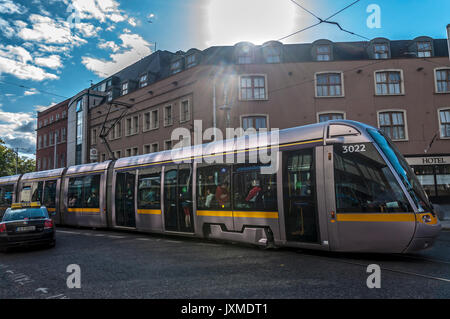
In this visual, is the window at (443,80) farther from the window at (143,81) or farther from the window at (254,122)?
the window at (143,81)

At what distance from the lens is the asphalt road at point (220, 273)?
16.4ft

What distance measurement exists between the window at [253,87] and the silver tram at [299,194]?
14528mm

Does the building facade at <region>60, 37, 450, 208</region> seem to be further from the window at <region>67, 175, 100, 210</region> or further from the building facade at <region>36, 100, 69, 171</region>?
the building facade at <region>36, 100, 69, 171</region>

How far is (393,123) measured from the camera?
24359 mm

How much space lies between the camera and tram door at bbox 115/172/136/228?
41.7ft

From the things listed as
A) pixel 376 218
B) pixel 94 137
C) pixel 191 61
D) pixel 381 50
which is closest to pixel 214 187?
pixel 376 218

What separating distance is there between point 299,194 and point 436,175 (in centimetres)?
2036

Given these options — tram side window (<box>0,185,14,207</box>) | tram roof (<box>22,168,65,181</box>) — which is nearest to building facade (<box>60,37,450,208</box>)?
tram roof (<box>22,168,65,181</box>)

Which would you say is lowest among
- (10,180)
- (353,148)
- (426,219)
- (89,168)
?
(426,219)

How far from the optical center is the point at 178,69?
30.0m

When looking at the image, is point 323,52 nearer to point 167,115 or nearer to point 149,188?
point 167,115

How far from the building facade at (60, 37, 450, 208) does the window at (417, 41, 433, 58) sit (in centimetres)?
7
